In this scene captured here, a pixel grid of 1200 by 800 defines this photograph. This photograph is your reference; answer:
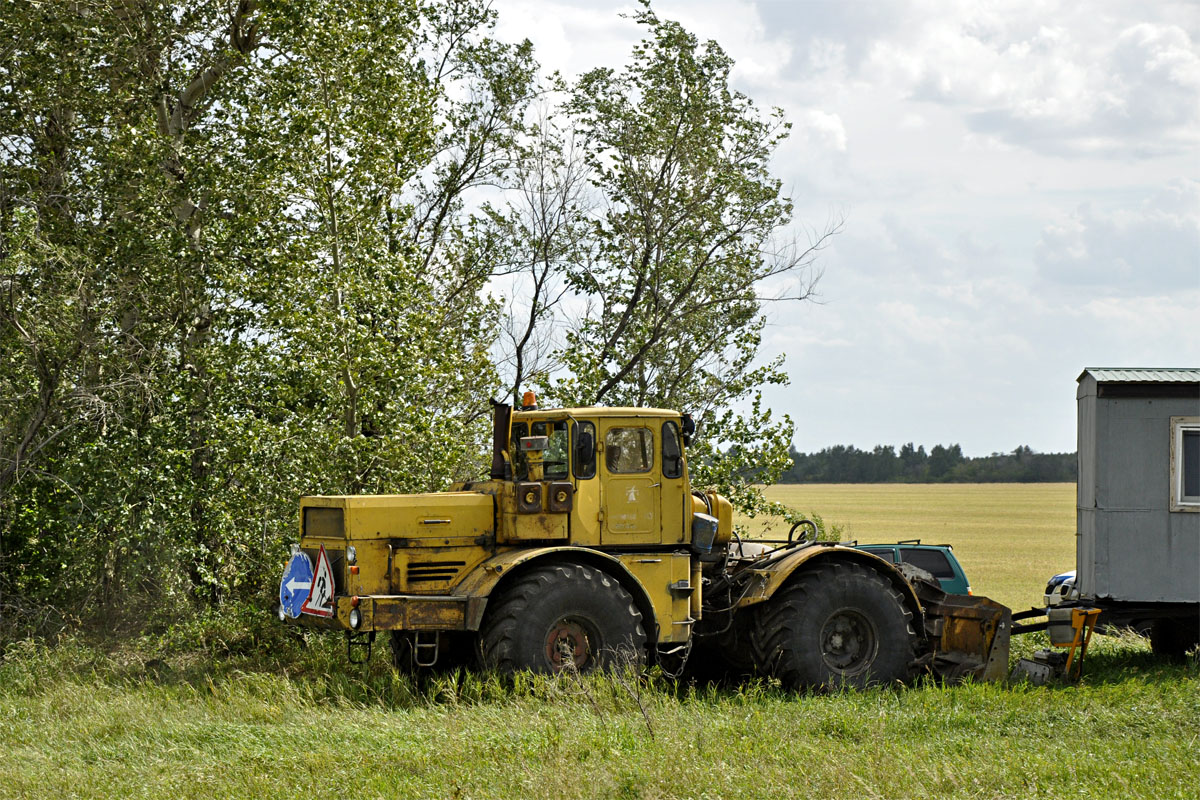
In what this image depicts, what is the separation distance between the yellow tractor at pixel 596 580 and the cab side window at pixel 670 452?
12 millimetres

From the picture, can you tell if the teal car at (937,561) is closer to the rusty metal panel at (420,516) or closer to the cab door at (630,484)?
the cab door at (630,484)

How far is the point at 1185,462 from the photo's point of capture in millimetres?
12664

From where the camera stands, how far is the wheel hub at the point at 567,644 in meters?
10.4

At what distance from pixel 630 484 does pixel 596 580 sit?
936 mm

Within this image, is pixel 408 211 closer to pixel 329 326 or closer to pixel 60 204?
pixel 329 326

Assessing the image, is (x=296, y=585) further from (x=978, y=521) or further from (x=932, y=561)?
(x=978, y=521)

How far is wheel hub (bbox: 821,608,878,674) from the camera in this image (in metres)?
11.4

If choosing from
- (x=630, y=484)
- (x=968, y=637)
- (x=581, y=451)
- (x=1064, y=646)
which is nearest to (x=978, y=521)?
(x=1064, y=646)

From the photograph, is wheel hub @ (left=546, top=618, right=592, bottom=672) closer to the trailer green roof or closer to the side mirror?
the side mirror

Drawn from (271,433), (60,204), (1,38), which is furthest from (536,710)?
(1,38)

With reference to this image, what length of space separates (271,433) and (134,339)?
226 centimetres

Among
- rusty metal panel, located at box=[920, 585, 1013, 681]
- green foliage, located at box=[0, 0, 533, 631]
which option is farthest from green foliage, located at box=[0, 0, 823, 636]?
rusty metal panel, located at box=[920, 585, 1013, 681]

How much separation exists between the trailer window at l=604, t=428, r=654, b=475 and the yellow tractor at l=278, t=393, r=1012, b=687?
0.01 metres

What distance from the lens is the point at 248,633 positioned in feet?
45.6
